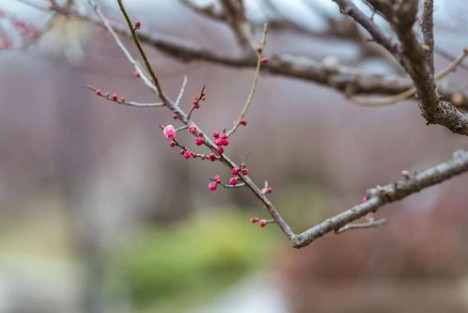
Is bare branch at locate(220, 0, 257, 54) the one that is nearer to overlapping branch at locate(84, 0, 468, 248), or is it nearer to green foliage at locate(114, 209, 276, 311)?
overlapping branch at locate(84, 0, 468, 248)

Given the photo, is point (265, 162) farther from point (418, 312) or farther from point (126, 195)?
point (418, 312)

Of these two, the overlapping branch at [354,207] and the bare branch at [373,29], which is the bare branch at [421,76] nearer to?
the bare branch at [373,29]

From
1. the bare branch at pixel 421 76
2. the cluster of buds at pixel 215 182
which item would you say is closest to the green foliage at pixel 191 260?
the cluster of buds at pixel 215 182

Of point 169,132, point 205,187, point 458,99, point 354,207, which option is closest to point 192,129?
point 169,132

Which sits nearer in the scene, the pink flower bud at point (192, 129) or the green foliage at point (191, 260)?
the pink flower bud at point (192, 129)

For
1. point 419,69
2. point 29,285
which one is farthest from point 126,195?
point 419,69

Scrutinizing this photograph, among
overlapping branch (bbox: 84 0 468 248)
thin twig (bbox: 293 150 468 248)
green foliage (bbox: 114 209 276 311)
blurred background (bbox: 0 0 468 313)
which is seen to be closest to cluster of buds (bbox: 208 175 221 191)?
overlapping branch (bbox: 84 0 468 248)

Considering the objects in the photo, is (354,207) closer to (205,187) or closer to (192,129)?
(192,129)
